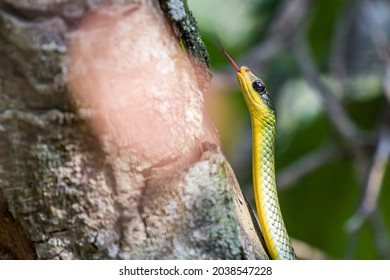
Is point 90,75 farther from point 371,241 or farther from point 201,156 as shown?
point 371,241

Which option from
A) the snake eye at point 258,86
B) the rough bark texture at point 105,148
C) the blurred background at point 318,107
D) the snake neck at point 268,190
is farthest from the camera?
the blurred background at point 318,107

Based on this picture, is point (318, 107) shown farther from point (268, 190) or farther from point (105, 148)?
point (105, 148)

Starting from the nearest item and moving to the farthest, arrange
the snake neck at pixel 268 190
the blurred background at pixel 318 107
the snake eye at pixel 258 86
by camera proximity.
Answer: the snake neck at pixel 268 190 → the snake eye at pixel 258 86 → the blurred background at pixel 318 107

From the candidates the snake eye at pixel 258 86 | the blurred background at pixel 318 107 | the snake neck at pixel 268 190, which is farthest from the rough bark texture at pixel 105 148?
the blurred background at pixel 318 107

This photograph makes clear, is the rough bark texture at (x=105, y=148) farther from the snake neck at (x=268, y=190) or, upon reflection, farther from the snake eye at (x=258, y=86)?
the snake eye at (x=258, y=86)

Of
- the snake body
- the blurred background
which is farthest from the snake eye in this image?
the blurred background

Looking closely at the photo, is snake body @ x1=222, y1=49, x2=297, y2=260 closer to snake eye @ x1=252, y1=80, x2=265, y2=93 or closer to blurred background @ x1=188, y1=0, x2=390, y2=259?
snake eye @ x1=252, y1=80, x2=265, y2=93
